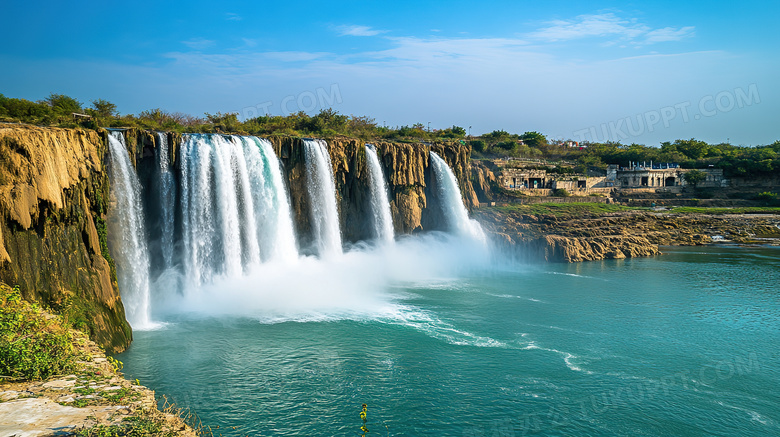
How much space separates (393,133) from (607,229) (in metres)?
27.7

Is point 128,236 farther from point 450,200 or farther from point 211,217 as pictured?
point 450,200

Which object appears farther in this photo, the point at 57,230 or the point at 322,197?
the point at 322,197

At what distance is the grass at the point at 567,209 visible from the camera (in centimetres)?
5025

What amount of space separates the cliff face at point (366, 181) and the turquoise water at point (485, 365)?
830 cm

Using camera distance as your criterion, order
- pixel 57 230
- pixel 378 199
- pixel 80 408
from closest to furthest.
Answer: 1. pixel 80 408
2. pixel 57 230
3. pixel 378 199

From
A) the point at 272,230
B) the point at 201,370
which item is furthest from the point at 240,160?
the point at 201,370

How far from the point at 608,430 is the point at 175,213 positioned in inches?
798

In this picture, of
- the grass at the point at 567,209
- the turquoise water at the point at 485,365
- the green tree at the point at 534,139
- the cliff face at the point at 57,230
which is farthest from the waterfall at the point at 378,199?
the green tree at the point at 534,139

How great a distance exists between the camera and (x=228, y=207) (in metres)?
25.6

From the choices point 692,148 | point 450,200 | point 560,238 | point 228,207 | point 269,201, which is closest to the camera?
point 228,207

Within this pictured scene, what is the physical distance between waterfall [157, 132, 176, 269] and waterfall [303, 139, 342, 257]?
30.9ft

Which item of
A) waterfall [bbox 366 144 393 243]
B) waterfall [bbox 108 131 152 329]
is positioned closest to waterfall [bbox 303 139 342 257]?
waterfall [bbox 366 144 393 243]

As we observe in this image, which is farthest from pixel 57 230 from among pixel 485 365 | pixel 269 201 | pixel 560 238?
pixel 560 238

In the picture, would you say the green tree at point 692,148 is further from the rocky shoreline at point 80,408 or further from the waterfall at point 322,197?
the rocky shoreline at point 80,408
